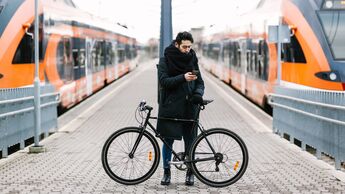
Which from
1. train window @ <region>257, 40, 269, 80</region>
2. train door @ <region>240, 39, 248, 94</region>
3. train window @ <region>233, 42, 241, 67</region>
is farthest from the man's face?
train window @ <region>233, 42, 241, 67</region>

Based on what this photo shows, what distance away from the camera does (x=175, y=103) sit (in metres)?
7.86

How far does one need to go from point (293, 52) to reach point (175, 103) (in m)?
8.88

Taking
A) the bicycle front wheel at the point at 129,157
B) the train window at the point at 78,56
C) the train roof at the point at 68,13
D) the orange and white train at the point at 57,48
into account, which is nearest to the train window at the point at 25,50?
the orange and white train at the point at 57,48

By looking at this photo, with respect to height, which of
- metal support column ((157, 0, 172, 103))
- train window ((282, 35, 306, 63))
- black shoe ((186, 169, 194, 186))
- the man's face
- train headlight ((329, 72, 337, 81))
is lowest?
black shoe ((186, 169, 194, 186))

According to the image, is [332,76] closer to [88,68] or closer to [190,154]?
[190,154]

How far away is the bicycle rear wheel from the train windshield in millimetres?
7121

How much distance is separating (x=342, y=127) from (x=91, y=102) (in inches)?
606

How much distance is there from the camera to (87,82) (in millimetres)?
26734

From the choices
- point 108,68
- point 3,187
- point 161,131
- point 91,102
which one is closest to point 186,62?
point 161,131

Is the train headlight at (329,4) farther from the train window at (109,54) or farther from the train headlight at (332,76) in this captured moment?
the train window at (109,54)

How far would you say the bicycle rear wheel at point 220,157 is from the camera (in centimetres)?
A: 775

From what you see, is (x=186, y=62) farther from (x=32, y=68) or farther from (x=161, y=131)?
(x=32, y=68)

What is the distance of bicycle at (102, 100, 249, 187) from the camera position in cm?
775

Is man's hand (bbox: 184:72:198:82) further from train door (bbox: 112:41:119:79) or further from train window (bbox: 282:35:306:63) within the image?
train door (bbox: 112:41:119:79)
